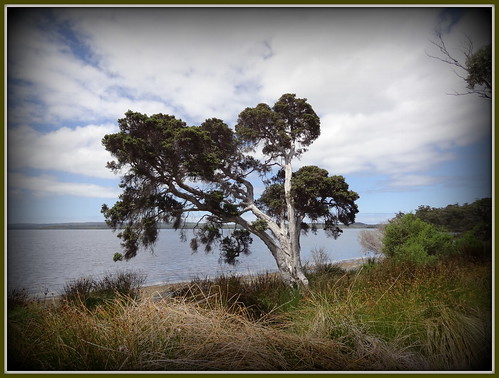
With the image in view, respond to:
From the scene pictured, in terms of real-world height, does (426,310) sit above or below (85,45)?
below

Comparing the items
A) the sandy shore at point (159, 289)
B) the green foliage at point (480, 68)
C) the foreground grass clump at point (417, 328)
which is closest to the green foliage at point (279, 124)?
the sandy shore at point (159, 289)

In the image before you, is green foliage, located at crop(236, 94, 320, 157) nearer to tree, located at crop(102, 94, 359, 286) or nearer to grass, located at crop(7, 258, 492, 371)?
tree, located at crop(102, 94, 359, 286)

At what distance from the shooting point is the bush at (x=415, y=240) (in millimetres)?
10203

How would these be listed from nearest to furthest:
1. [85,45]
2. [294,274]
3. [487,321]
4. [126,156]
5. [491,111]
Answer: [487,321] → [491,111] → [85,45] → [126,156] → [294,274]

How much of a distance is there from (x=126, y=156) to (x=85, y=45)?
426 centimetres

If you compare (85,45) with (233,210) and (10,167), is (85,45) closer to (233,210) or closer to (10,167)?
(10,167)

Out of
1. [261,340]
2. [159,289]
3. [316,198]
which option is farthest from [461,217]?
[159,289]

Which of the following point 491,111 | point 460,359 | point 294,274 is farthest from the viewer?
Answer: point 294,274

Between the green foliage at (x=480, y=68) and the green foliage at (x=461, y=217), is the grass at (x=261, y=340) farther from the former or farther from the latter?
the green foliage at (x=480, y=68)

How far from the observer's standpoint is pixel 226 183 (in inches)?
413

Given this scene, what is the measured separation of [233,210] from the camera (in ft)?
31.8

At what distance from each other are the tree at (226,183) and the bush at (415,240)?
99.7 inches

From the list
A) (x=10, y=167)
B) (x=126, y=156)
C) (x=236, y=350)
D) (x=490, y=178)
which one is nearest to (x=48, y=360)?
(x=236, y=350)

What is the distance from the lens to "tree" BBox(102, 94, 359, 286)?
8.30m
